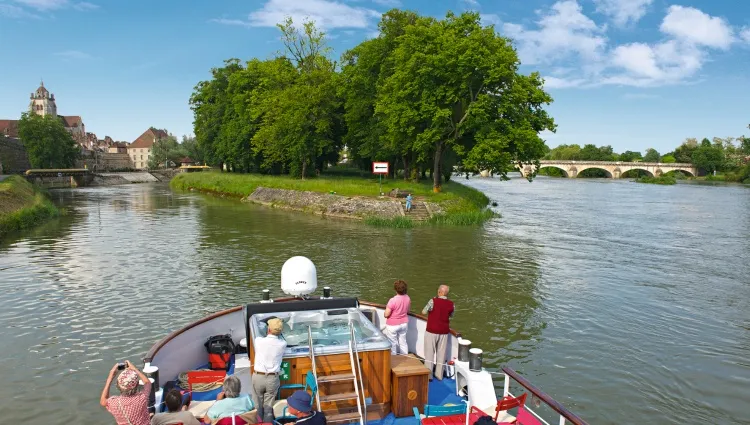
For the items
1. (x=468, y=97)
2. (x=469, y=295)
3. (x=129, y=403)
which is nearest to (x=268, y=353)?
(x=129, y=403)

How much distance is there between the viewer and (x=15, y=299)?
56.6ft

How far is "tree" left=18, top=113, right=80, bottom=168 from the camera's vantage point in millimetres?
90875

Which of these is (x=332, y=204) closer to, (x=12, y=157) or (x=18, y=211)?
(x=18, y=211)

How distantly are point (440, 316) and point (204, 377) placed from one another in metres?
4.72

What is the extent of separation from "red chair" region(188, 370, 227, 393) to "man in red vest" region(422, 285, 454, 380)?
4.09 m

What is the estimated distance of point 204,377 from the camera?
9.30 meters

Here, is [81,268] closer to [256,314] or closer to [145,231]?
[145,231]

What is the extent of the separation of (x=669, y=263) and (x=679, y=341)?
1269 centimetres

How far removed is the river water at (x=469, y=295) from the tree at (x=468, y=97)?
7.15 metres

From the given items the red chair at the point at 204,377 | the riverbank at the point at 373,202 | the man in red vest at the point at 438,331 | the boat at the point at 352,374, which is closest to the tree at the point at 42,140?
the riverbank at the point at 373,202

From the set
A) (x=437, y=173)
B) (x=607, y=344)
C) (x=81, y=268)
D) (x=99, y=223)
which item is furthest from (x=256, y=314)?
(x=437, y=173)

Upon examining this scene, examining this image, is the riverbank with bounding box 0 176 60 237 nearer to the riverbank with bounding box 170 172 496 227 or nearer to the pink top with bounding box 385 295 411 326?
the riverbank with bounding box 170 172 496 227

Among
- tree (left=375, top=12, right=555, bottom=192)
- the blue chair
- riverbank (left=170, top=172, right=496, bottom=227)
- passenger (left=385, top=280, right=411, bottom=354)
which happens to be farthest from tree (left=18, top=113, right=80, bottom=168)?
the blue chair

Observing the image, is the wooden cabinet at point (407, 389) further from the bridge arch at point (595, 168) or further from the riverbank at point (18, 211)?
the bridge arch at point (595, 168)
